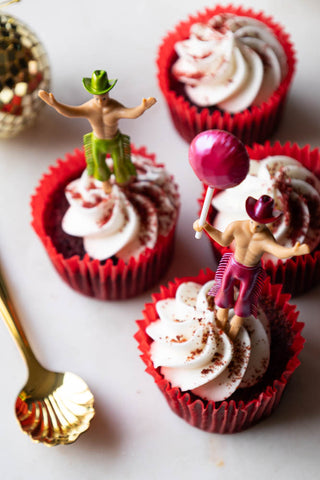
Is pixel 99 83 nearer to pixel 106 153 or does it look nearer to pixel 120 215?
pixel 106 153

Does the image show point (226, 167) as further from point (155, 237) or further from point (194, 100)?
point (194, 100)

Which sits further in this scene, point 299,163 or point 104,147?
point 299,163

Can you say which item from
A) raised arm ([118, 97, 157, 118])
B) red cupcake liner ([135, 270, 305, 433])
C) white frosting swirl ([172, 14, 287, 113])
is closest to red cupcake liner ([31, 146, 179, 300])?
red cupcake liner ([135, 270, 305, 433])

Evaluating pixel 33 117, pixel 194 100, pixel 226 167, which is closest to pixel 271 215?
pixel 226 167

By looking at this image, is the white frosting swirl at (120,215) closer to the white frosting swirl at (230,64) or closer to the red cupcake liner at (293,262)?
the red cupcake liner at (293,262)

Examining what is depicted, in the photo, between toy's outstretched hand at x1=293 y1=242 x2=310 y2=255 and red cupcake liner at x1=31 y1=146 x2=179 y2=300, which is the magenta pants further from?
red cupcake liner at x1=31 y1=146 x2=179 y2=300

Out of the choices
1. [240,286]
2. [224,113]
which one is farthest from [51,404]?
[224,113]

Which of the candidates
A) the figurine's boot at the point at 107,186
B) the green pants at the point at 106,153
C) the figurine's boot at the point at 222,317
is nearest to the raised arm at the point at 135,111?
the green pants at the point at 106,153
